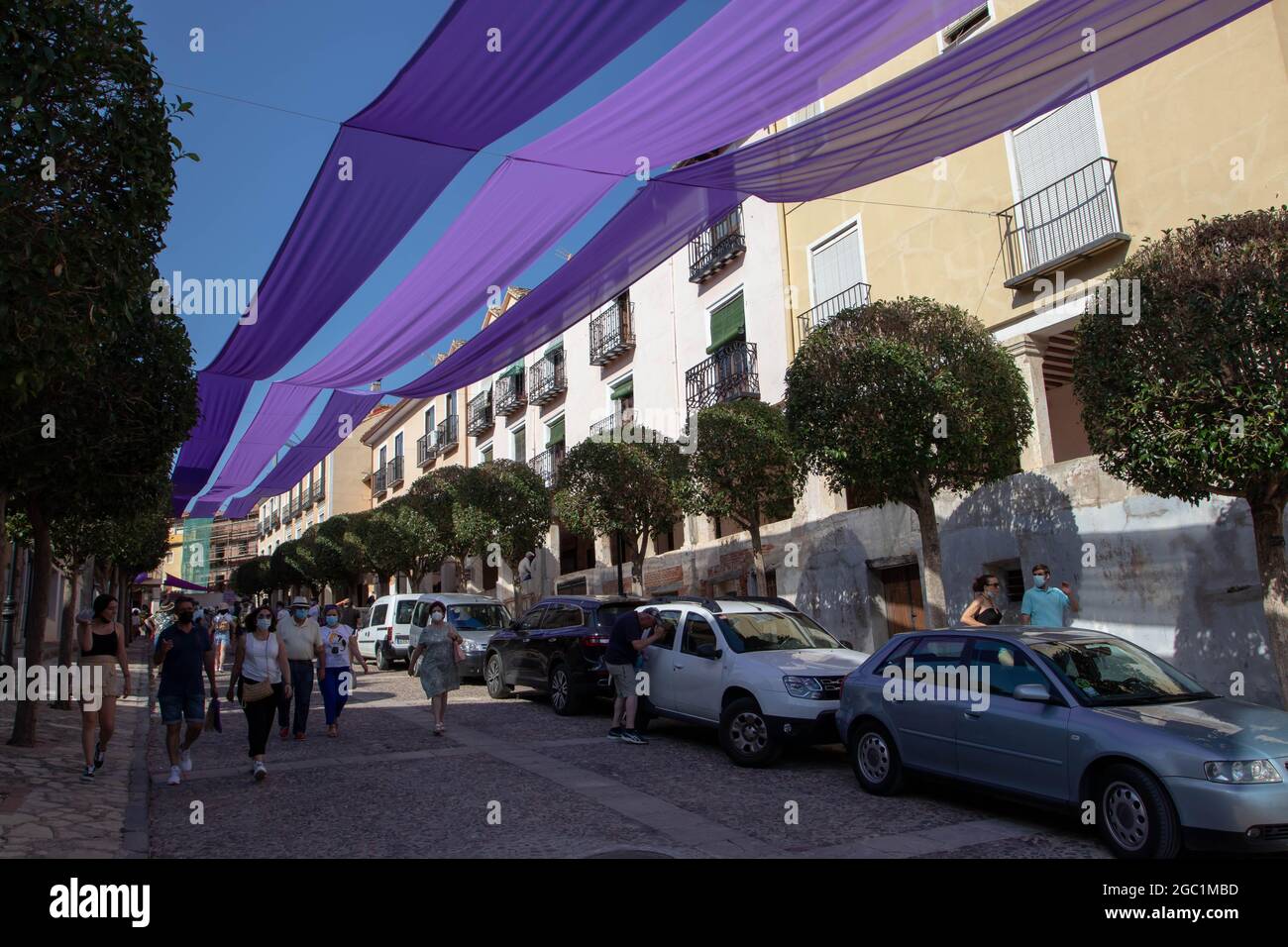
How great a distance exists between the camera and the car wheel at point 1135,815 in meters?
5.34

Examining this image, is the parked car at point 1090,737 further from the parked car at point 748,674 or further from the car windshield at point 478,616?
the car windshield at point 478,616

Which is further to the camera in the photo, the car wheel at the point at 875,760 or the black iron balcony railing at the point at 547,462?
the black iron balcony railing at the point at 547,462

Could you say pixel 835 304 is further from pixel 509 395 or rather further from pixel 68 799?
pixel 509 395

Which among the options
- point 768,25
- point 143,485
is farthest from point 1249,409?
point 143,485

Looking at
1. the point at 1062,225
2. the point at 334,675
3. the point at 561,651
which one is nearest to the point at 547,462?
the point at 561,651

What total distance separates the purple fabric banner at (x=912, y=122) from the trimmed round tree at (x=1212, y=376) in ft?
6.15

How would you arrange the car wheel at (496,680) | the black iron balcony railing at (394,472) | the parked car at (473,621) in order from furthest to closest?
the black iron balcony railing at (394,472) < the parked car at (473,621) < the car wheel at (496,680)

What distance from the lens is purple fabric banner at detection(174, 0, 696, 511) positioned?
22.6 feet

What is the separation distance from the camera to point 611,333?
25.9 metres

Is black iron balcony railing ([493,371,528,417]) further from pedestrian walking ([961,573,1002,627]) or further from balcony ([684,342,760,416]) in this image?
pedestrian walking ([961,573,1002,627])

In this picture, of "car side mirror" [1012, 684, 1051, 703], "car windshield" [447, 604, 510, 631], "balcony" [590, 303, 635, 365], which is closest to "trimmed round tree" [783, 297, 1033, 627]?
"car side mirror" [1012, 684, 1051, 703]

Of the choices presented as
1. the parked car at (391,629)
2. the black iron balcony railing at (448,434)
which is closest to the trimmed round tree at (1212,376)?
the parked car at (391,629)

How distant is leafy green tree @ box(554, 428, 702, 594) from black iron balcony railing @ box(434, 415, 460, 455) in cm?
1877
